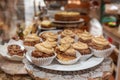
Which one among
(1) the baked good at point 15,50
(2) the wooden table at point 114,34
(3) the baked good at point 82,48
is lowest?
(2) the wooden table at point 114,34

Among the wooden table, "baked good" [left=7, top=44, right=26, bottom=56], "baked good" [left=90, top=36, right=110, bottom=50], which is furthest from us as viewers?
the wooden table

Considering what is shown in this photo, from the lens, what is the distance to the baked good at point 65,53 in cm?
88

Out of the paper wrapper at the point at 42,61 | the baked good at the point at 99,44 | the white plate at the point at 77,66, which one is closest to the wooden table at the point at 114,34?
the baked good at the point at 99,44

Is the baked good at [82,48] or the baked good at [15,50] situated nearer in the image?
the baked good at [82,48]

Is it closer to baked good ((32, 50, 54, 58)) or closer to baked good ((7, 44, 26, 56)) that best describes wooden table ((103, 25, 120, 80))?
baked good ((7, 44, 26, 56))

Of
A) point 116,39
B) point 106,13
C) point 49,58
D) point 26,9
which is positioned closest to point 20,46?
point 49,58

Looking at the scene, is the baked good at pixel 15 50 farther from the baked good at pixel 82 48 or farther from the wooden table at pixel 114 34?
the wooden table at pixel 114 34

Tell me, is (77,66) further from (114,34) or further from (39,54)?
(114,34)

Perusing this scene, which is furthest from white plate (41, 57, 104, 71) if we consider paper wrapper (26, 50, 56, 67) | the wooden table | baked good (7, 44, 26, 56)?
the wooden table

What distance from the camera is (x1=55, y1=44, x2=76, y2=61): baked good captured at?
0.88m

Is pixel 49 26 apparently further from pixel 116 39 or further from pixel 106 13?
pixel 106 13

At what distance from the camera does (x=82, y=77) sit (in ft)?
2.69

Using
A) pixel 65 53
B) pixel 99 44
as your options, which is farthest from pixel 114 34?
pixel 65 53

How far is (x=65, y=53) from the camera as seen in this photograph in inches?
35.3
